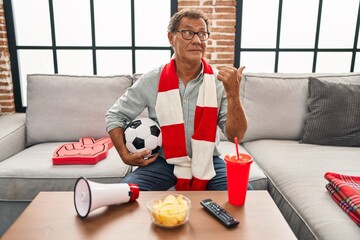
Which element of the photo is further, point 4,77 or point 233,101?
point 4,77

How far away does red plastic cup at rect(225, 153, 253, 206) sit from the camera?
106cm

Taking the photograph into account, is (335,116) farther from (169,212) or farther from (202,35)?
(169,212)

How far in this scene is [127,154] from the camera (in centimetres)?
155

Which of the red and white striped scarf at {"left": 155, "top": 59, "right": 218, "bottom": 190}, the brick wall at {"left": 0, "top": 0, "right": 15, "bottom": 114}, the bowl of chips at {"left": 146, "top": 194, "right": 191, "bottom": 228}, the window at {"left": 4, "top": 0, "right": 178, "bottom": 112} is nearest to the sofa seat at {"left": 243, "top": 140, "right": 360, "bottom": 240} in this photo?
the red and white striped scarf at {"left": 155, "top": 59, "right": 218, "bottom": 190}

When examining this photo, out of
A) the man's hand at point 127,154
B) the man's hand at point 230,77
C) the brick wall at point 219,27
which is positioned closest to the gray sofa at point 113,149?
the man's hand at point 127,154

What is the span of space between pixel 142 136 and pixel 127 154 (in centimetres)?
12

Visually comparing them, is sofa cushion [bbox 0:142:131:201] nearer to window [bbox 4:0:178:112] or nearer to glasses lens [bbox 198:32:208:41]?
glasses lens [bbox 198:32:208:41]

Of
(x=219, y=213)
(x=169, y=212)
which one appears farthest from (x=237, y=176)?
(x=169, y=212)

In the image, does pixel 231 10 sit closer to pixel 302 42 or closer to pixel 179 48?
pixel 302 42

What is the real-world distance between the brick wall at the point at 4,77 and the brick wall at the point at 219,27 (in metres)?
1.41

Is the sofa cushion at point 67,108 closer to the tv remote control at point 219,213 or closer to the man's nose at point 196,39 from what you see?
the man's nose at point 196,39

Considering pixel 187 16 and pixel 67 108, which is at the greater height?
pixel 187 16

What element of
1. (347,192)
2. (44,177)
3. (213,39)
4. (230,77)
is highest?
(213,39)

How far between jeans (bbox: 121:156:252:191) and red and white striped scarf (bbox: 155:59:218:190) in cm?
3
